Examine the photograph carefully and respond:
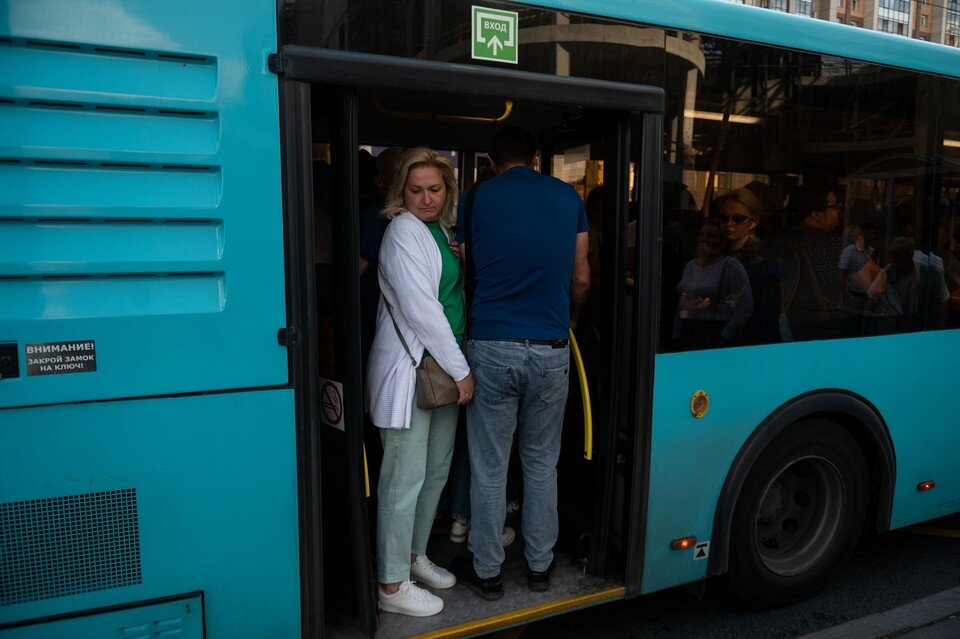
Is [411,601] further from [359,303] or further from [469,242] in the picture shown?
[469,242]

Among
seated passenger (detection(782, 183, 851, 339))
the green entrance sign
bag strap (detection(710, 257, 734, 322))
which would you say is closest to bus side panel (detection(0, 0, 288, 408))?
the green entrance sign

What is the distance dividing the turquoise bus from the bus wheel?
2cm

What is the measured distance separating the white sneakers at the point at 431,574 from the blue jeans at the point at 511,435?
170mm

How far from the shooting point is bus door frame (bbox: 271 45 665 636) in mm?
2326

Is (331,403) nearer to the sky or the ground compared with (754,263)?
nearer to the ground

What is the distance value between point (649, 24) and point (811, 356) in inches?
63.4

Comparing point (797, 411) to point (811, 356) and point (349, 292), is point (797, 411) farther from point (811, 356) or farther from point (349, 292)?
point (349, 292)

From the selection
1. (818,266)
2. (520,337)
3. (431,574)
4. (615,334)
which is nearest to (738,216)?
(818,266)

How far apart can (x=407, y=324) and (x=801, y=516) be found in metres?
2.26

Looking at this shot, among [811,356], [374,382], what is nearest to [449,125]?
[374,382]

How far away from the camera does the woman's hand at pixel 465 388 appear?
9.48 ft

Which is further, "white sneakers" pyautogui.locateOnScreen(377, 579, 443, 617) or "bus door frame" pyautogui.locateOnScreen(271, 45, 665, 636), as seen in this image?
"white sneakers" pyautogui.locateOnScreen(377, 579, 443, 617)

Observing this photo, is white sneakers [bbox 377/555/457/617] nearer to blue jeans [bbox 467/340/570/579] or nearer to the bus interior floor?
the bus interior floor

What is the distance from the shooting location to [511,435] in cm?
307
